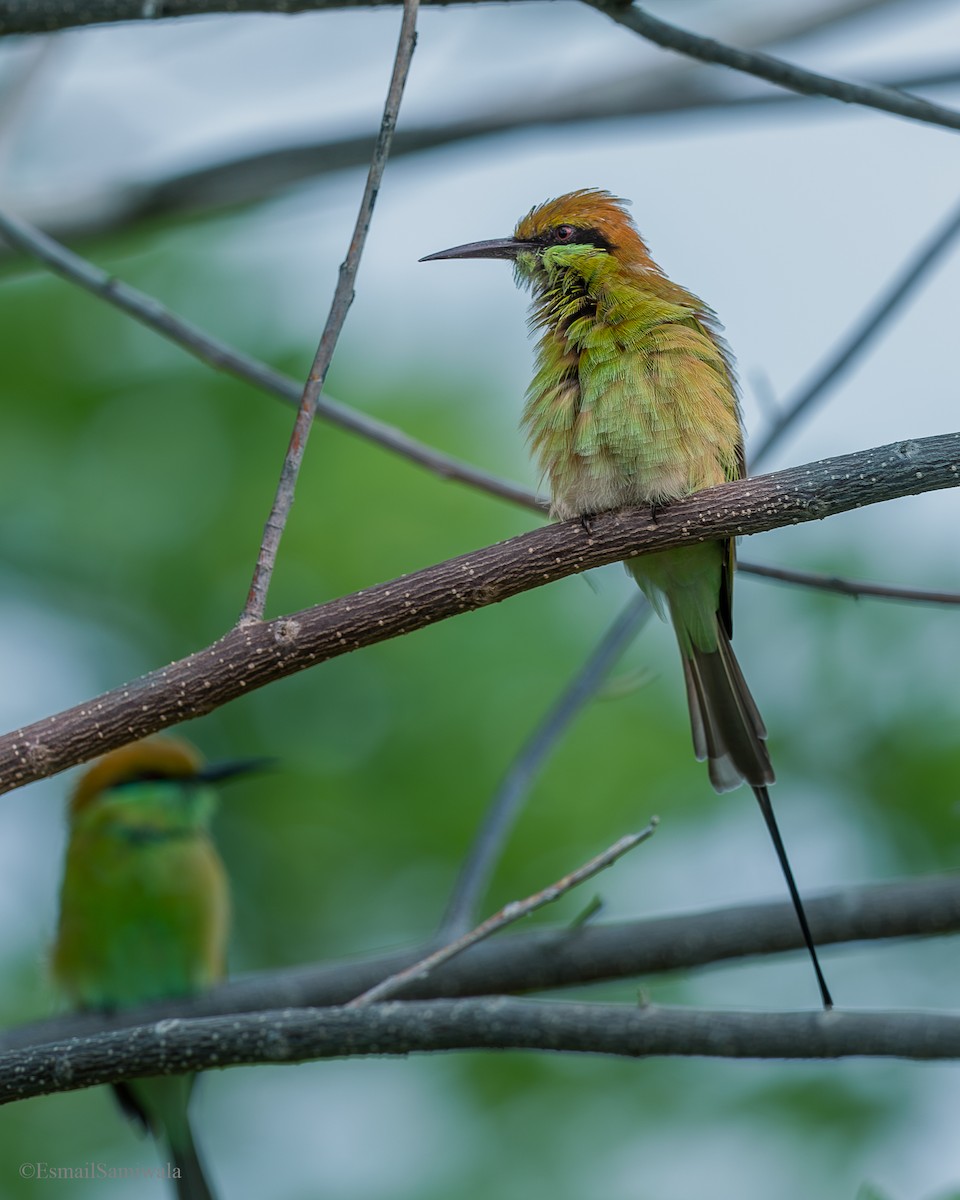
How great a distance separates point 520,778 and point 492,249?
35.9 inches

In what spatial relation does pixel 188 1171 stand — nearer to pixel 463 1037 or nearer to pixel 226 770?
pixel 226 770

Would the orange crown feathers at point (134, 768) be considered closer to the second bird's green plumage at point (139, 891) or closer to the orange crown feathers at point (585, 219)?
the second bird's green plumage at point (139, 891)

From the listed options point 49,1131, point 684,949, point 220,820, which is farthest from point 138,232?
point 49,1131

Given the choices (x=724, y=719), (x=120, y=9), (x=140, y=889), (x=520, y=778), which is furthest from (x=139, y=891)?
(x=120, y=9)

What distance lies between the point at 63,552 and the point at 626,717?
2.07m

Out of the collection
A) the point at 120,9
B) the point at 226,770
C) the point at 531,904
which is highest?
the point at 120,9

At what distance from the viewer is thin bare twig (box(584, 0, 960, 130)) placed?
70.0 inches

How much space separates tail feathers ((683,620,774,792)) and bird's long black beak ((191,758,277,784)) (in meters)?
1.53

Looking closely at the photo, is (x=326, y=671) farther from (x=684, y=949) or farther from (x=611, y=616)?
(x=684, y=949)

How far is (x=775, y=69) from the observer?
1798mm

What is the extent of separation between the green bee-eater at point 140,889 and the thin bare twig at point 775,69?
216 centimetres

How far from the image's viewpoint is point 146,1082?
120 inches

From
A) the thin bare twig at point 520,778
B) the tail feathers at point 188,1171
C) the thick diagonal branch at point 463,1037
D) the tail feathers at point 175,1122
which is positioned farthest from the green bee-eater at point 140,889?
the thick diagonal branch at point 463,1037

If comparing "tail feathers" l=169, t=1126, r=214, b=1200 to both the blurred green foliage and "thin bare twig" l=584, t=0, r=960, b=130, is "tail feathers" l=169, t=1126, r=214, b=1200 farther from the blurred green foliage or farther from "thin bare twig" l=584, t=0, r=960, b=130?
"thin bare twig" l=584, t=0, r=960, b=130
